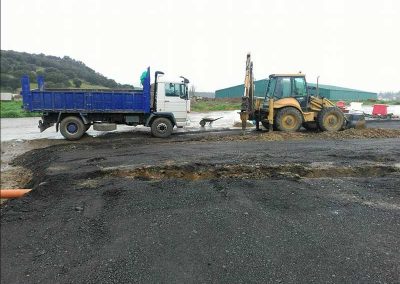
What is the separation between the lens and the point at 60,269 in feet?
10.9

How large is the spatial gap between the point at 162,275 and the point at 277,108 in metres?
12.2

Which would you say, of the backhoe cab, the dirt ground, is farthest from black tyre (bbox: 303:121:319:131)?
the dirt ground

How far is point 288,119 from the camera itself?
14500 mm

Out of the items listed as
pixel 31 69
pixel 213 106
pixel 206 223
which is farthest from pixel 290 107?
pixel 213 106

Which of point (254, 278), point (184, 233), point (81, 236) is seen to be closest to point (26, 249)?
point (81, 236)

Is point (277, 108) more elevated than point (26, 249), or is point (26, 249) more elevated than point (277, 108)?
point (277, 108)

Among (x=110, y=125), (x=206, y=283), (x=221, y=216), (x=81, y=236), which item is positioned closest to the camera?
(x=206, y=283)

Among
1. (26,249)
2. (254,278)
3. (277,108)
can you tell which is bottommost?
(254,278)

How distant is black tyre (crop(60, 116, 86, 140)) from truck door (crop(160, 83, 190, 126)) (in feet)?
11.7

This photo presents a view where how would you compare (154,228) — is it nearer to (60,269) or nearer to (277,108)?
(60,269)

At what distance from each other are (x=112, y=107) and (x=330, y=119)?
31.7 feet

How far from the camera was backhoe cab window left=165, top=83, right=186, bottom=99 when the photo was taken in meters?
13.9

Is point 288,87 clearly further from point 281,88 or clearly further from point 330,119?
point 330,119

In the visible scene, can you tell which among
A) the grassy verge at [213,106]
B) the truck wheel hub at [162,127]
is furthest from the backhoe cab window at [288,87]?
the grassy verge at [213,106]
